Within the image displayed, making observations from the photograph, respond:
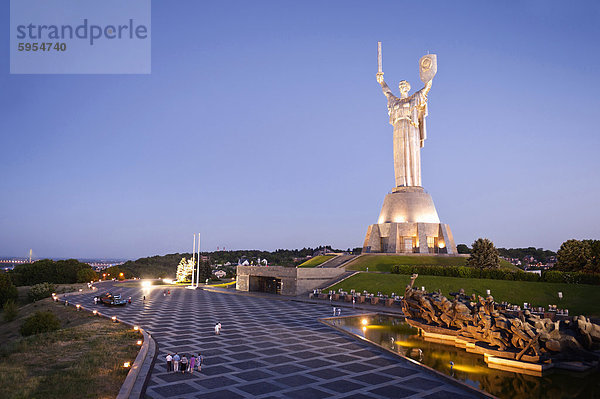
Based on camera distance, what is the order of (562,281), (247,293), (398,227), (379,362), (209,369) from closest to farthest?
1. (209,369)
2. (379,362)
3. (562,281)
4. (247,293)
5. (398,227)

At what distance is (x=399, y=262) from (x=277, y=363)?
3367cm

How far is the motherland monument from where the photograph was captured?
5300 centimetres

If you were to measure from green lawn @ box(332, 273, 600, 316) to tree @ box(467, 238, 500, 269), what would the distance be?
11.6ft

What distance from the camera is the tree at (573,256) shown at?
35.4 meters

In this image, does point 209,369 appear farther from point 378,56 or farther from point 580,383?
point 378,56

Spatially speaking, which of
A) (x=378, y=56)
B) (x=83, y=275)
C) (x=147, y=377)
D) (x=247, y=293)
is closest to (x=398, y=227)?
(x=247, y=293)

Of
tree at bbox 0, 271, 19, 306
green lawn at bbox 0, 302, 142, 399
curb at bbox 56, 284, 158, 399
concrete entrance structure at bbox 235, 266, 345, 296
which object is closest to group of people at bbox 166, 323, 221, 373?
curb at bbox 56, 284, 158, 399

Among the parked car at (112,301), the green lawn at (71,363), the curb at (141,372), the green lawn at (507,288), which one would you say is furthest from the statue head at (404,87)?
the curb at (141,372)

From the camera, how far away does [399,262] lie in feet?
158

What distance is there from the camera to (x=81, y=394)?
1252 centimetres

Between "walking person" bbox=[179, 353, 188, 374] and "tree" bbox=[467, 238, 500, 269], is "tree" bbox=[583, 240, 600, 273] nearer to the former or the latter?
"tree" bbox=[467, 238, 500, 269]

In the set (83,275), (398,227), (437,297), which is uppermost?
(398,227)

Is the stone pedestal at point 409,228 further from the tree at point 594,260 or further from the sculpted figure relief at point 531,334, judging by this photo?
the sculpted figure relief at point 531,334

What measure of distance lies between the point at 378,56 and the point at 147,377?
55.5m
